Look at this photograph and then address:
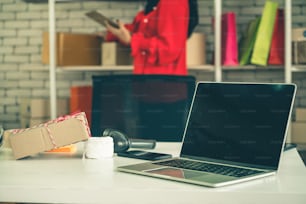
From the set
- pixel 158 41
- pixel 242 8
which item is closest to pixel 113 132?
pixel 158 41

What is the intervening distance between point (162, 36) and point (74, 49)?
770 mm

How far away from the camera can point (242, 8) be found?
148 inches

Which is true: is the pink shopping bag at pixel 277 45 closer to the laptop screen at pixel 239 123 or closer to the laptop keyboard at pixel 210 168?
the laptop screen at pixel 239 123

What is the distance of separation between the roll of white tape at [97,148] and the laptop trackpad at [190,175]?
0.81ft

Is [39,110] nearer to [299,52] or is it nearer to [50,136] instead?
[299,52]

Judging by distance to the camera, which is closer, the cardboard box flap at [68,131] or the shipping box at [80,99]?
the cardboard box flap at [68,131]

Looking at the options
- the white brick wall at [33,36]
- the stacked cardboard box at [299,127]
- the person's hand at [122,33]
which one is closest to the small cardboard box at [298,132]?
the stacked cardboard box at [299,127]

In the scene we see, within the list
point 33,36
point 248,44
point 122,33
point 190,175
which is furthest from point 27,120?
point 190,175

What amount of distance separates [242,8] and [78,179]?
2974 millimetres

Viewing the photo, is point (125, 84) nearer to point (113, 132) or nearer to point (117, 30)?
point (113, 132)

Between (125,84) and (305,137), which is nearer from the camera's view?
(125,84)

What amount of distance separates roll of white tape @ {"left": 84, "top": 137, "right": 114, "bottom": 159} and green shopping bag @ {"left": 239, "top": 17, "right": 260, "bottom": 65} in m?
2.09

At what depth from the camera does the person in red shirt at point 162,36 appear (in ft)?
9.81

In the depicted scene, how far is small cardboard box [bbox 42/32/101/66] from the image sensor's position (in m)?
3.47
